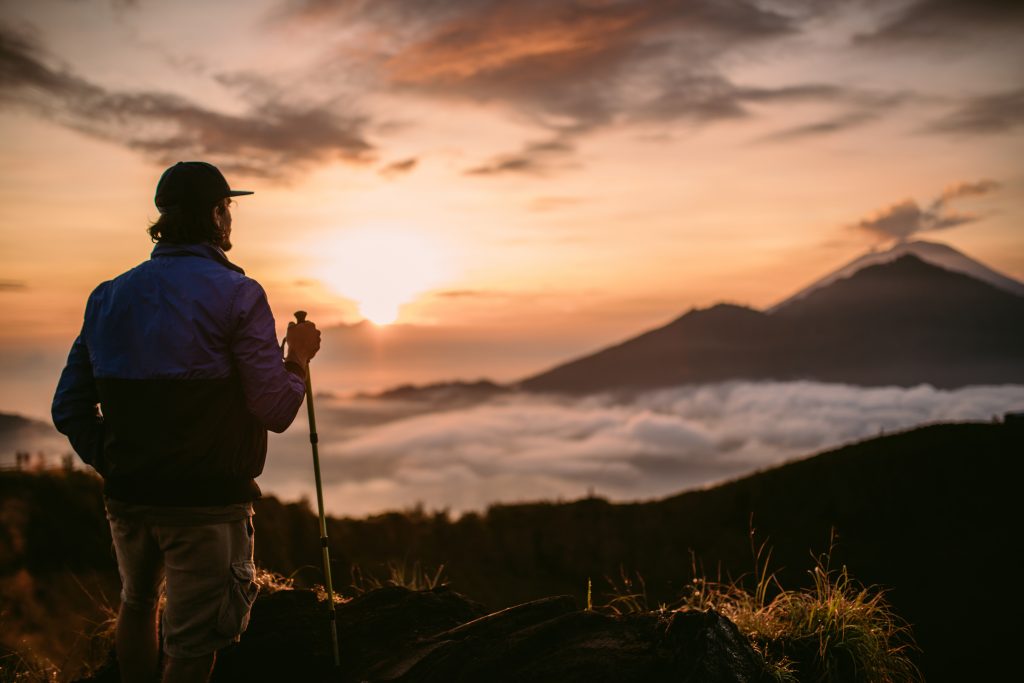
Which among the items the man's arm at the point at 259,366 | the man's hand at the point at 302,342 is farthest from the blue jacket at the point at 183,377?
the man's hand at the point at 302,342

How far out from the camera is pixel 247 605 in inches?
130

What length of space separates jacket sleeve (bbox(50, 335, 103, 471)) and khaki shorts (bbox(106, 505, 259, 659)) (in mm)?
308

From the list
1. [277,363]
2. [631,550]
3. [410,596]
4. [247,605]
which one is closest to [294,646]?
[410,596]

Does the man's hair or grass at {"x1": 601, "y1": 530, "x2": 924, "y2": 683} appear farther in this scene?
grass at {"x1": 601, "y1": 530, "x2": 924, "y2": 683}

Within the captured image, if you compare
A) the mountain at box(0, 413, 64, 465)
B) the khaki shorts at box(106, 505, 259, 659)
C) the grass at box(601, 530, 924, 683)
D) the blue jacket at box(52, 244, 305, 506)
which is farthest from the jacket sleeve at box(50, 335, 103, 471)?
the mountain at box(0, 413, 64, 465)

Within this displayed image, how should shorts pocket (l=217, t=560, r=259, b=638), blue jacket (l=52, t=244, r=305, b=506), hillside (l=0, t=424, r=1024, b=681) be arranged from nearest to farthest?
blue jacket (l=52, t=244, r=305, b=506)
shorts pocket (l=217, t=560, r=259, b=638)
hillside (l=0, t=424, r=1024, b=681)

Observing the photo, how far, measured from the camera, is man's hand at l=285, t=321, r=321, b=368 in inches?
150

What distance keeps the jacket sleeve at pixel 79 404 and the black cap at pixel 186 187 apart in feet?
2.53

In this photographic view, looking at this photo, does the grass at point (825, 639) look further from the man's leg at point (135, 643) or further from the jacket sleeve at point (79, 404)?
the jacket sleeve at point (79, 404)

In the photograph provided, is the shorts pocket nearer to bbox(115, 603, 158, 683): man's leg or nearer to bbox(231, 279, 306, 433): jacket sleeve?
bbox(115, 603, 158, 683): man's leg

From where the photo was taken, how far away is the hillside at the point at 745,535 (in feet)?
43.7

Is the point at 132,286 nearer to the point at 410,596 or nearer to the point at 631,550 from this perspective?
the point at 410,596

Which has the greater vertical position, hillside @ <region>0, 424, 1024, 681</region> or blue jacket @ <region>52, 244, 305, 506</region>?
blue jacket @ <region>52, 244, 305, 506</region>

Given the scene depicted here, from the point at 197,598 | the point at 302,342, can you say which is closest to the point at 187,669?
the point at 197,598
